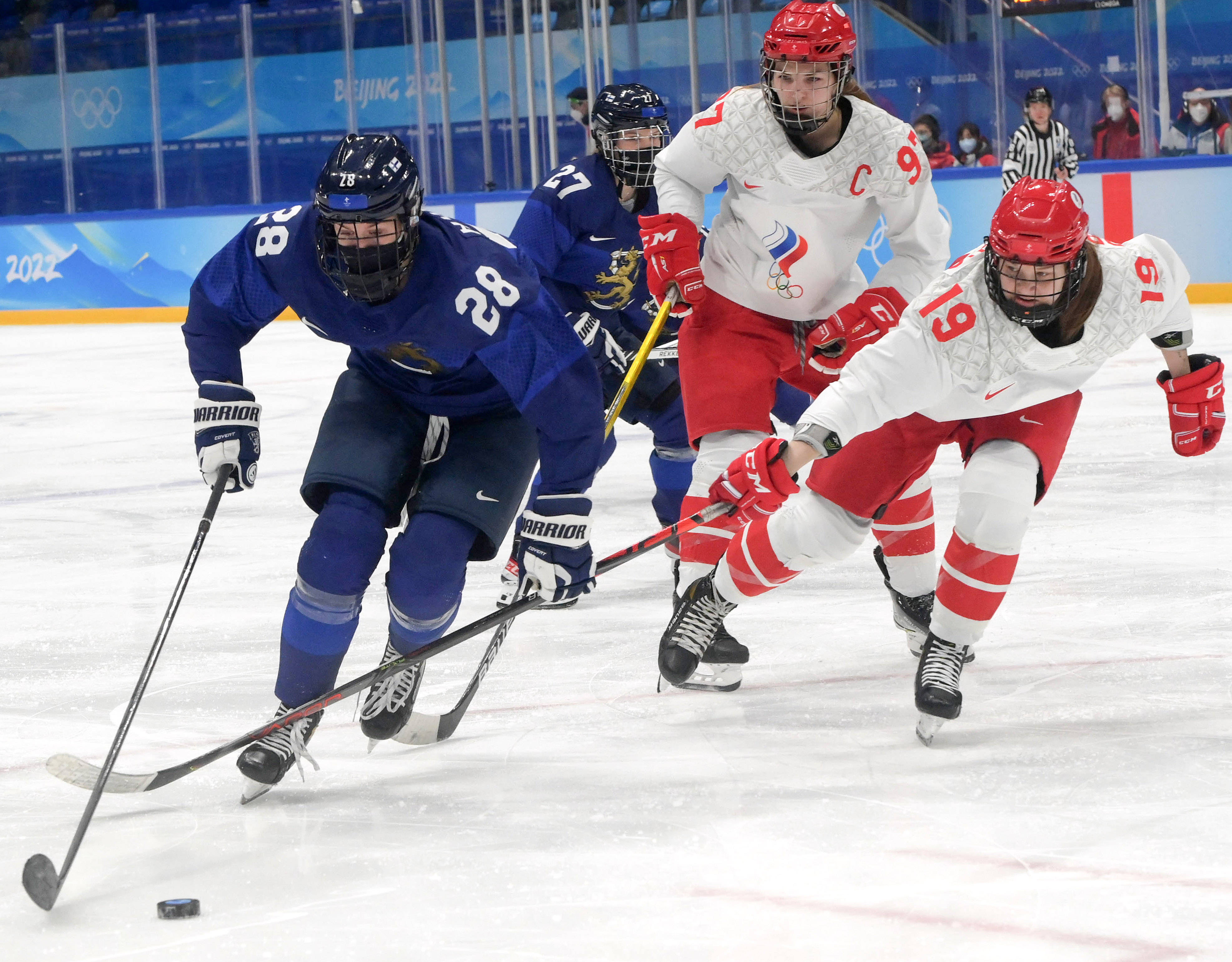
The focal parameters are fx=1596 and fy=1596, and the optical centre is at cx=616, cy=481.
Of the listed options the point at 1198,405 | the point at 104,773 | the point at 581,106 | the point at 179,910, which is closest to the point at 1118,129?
the point at 581,106

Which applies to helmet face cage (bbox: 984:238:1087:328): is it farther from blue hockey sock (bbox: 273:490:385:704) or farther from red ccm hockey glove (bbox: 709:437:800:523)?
blue hockey sock (bbox: 273:490:385:704)

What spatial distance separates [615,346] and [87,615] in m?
1.36

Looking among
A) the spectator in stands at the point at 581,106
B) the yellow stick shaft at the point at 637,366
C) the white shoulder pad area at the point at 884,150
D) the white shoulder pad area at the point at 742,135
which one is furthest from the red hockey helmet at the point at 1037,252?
the spectator in stands at the point at 581,106

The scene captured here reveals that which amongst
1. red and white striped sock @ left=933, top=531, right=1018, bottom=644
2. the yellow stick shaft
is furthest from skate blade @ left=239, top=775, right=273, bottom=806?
the yellow stick shaft

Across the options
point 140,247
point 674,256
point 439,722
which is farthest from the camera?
point 140,247

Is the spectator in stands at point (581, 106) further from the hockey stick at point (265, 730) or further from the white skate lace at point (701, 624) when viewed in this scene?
the hockey stick at point (265, 730)

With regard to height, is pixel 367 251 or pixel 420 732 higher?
pixel 367 251

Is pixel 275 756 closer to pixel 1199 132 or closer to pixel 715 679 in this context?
pixel 715 679

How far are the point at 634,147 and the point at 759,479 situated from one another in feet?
4.92

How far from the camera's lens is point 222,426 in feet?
7.54

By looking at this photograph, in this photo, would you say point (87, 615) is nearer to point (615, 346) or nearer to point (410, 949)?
point (615, 346)

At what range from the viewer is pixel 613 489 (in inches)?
188

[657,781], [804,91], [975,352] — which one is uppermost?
[804,91]

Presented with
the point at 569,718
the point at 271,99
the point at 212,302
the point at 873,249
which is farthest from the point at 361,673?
the point at 271,99
